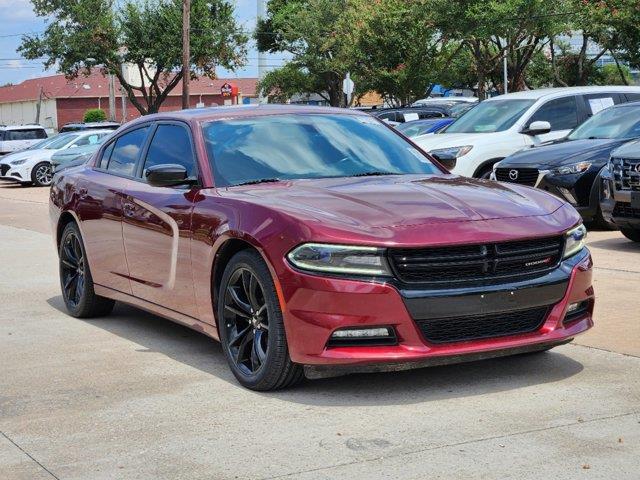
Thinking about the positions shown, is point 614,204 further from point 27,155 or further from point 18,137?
point 18,137

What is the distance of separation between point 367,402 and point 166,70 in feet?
167

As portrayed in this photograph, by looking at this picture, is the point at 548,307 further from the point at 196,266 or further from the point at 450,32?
the point at 450,32

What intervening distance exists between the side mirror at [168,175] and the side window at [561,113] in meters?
10.6

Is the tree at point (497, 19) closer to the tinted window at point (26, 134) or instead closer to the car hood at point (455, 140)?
the tinted window at point (26, 134)

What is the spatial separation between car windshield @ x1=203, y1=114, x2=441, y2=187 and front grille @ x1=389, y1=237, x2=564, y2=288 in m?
1.36

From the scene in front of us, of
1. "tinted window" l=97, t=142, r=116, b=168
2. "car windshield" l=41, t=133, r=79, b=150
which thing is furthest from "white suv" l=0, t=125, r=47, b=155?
"tinted window" l=97, t=142, r=116, b=168

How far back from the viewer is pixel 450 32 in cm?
4500

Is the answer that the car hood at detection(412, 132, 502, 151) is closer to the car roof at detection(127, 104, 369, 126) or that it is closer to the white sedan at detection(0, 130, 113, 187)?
the car roof at detection(127, 104, 369, 126)

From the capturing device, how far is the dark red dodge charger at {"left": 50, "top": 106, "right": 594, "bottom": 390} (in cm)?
548

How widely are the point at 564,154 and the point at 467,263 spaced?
Answer: 27.6ft

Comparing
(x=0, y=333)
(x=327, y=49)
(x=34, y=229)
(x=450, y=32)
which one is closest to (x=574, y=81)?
(x=327, y=49)

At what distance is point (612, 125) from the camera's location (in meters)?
14.3

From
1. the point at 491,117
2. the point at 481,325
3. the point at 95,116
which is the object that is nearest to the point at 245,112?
the point at 481,325

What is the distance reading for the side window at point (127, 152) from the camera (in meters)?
7.83
